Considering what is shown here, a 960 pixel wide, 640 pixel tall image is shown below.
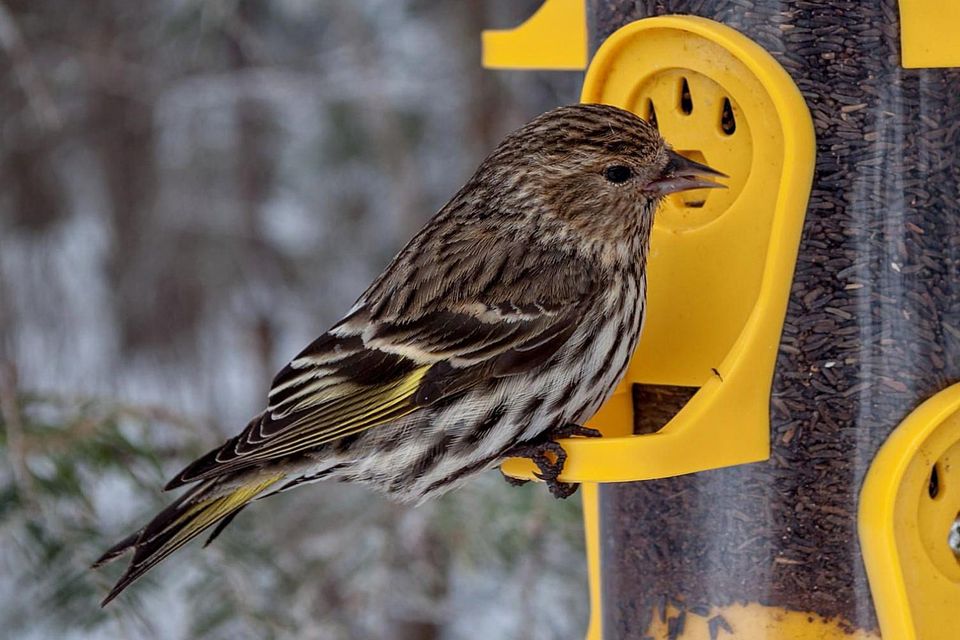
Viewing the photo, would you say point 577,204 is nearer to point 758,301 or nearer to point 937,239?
point 758,301

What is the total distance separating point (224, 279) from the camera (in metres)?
5.78

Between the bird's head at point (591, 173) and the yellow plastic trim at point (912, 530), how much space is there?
58 cm

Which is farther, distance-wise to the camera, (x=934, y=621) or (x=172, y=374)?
(x=172, y=374)

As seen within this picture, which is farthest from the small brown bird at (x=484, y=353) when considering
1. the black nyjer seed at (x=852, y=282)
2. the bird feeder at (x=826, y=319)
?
the black nyjer seed at (x=852, y=282)

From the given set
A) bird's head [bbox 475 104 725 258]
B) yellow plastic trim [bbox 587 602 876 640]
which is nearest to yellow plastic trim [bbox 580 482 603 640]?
yellow plastic trim [bbox 587 602 876 640]

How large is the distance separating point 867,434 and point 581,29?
43.2 inches

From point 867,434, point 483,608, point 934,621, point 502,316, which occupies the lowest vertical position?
point 483,608

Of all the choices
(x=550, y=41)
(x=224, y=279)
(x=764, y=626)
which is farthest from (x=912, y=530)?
(x=224, y=279)

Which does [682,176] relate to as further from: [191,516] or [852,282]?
[191,516]

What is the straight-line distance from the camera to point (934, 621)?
8.18 feet

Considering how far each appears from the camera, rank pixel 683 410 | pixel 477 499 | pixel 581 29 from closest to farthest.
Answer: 1. pixel 683 410
2. pixel 581 29
3. pixel 477 499

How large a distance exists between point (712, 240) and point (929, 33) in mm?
532

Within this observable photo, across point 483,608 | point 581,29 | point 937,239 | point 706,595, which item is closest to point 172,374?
point 483,608

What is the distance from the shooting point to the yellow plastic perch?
2.46m
